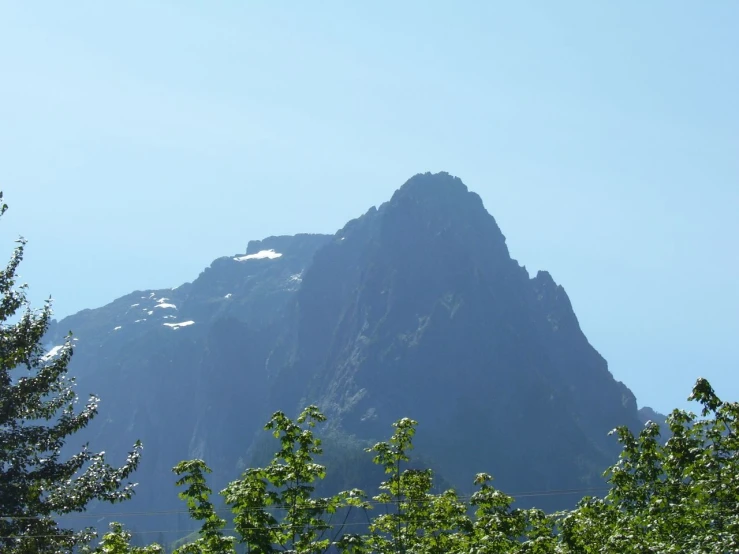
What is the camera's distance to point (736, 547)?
24.4 metres

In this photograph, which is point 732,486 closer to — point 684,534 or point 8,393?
point 684,534

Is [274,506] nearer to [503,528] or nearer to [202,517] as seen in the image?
[202,517]

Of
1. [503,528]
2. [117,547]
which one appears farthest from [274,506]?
[503,528]

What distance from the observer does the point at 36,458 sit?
37.9 m

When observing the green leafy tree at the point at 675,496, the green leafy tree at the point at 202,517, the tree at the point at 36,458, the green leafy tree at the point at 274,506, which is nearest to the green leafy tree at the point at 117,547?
the green leafy tree at the point at 202,517

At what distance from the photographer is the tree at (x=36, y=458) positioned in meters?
35.6

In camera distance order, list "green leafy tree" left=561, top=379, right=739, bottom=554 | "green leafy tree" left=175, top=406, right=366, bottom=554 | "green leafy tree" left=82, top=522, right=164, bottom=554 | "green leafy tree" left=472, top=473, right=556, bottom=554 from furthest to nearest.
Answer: "green leafy tree" left=175, top=406, right=366, bottom=554, "green leafy tree" left=82, top=522, right=164, bottom=554, "green leafy tree" left=472, top=473, right=556, bottom=554, "green leafy tree" left=561, top=379, right=739, bottom=554

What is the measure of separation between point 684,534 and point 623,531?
462 centimetres

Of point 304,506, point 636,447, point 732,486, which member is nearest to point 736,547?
point 732,486

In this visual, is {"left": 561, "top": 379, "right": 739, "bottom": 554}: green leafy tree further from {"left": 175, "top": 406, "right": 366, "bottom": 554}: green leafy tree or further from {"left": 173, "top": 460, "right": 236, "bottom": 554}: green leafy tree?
{"left": 173, "top": 460, "right": 236, "bottom": 554}: green leafy tree

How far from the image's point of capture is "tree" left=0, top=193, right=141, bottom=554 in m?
35.6

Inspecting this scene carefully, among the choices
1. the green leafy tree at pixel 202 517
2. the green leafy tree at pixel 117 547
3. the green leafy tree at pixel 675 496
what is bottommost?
the green leafy tree at pixel 117 547

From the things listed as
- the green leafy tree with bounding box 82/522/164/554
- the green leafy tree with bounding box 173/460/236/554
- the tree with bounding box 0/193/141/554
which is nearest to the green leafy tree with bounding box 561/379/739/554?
the green leafy tree with bounding box 173/460/236/554

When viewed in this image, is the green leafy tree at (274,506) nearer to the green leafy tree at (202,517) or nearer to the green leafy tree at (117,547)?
the green leafy tree at (202,517)
